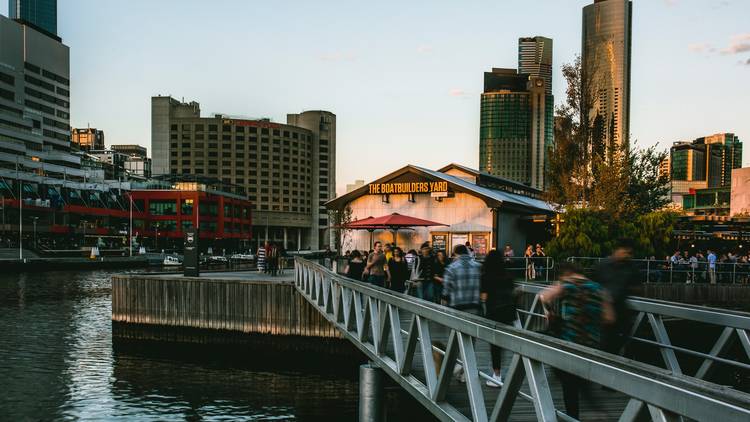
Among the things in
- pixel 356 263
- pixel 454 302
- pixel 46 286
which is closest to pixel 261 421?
pixel 356 263

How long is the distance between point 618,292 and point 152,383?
15.2 metres

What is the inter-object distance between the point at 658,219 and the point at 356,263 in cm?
2034

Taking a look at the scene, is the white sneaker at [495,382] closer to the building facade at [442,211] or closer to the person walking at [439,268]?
the person walking at [439,268]

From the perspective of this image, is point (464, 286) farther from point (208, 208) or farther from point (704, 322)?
point (208, 208)

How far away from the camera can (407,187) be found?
3447 centimetres

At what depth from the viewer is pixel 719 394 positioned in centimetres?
284

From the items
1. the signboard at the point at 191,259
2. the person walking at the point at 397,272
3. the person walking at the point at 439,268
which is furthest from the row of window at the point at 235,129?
the person walking at the point at 439,268

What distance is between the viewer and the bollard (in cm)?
821

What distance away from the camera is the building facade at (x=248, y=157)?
176m

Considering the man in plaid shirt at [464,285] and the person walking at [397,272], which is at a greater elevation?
the man in plaid shirt at [464,285]

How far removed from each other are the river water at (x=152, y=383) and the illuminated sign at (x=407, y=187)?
1539 centimetres


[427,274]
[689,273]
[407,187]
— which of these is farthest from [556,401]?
[407,187]

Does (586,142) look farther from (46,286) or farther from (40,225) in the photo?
(40,225)

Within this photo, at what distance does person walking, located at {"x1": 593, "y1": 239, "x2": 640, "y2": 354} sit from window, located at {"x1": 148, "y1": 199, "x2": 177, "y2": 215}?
113070 millimetres
